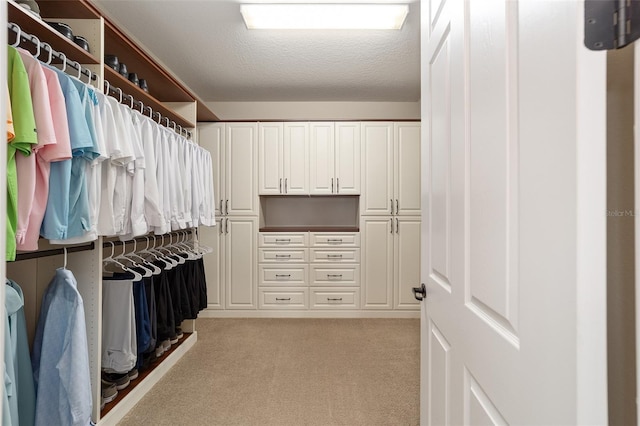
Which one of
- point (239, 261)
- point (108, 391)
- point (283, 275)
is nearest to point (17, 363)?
point (108, 391)

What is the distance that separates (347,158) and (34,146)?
3.04m

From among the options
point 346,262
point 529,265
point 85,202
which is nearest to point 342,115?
point 346,262

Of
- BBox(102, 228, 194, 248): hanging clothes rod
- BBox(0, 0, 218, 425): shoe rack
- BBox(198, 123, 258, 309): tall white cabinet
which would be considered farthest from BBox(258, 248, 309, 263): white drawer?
BBox(0, 0, 218, 425): shoe rack

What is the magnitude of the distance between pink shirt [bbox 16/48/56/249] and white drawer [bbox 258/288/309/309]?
284 cm

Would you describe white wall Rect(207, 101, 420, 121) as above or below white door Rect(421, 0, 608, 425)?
above

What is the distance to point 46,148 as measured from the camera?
1.33 meters

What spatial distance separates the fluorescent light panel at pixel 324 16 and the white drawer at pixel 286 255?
90.2 inches

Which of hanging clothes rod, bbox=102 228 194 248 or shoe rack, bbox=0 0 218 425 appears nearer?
shoe rack, bbox=0 0 218 425

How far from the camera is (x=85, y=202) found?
152 cm

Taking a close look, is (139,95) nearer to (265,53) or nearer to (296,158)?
(265,53)

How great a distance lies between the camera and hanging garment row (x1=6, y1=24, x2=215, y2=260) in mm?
1249

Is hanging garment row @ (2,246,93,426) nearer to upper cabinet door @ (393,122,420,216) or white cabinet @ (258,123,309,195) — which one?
white cabinet @ (258,123,309,195)

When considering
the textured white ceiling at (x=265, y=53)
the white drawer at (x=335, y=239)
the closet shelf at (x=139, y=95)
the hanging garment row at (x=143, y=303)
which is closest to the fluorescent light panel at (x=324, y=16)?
the textured white ceiling at (x=265, y=53)

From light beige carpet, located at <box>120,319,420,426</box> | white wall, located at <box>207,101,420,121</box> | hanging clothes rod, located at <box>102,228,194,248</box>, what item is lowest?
light beige carpet, located at <box>120,319,420,426</box>
